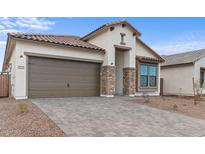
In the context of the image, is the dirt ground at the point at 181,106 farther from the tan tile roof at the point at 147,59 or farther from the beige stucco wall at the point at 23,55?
the beige stucco wall at the point at 23,55

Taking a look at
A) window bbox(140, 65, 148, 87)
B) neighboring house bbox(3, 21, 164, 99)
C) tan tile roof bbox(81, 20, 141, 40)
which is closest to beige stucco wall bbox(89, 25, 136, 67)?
neighboring house bbox(3, 21, 164, 99)

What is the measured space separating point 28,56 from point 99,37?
19.3 feet

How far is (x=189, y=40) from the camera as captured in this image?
2206cm

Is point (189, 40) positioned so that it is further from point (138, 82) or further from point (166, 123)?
point (166, 123)

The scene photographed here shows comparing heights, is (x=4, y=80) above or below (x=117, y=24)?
below

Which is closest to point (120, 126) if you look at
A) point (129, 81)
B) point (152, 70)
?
point (129, 81)

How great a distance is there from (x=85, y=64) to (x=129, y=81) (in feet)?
12.8

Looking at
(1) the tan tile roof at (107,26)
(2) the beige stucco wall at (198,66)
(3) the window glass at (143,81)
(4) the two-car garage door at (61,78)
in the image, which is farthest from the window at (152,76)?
(4) the two-car garage door at (61,78)

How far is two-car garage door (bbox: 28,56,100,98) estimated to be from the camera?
11.6m

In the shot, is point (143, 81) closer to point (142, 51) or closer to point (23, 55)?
point (142, 51)

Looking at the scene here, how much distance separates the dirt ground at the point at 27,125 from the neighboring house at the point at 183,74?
51.4 feet

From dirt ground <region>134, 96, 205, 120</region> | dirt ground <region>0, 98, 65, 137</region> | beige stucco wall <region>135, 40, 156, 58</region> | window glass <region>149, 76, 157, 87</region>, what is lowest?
dirt ground <region>134, 96, 205, 120</region>

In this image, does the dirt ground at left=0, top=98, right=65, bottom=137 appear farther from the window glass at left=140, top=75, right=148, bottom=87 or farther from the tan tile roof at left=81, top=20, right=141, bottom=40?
the window glass at left=140, top=75, right=148, bottom=87
